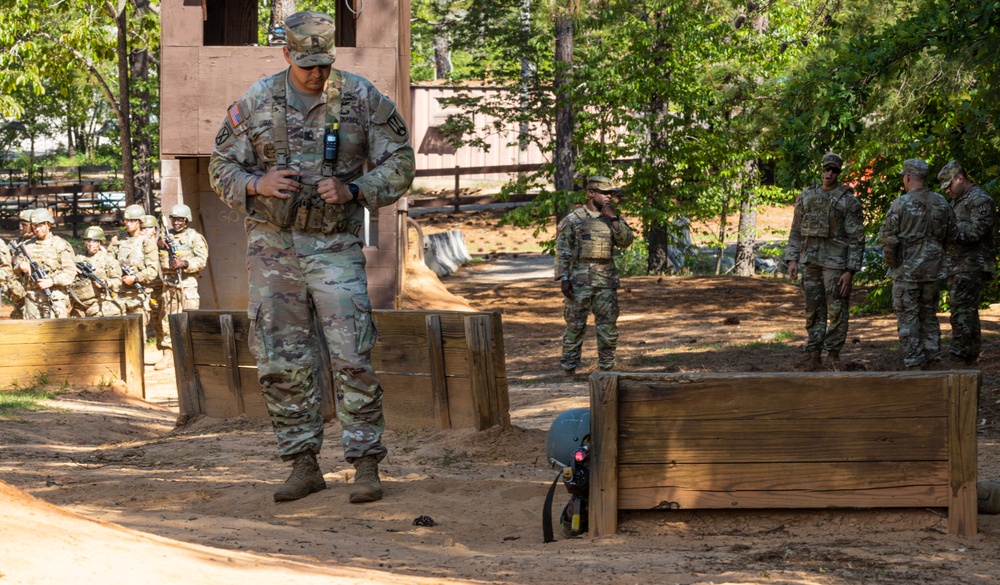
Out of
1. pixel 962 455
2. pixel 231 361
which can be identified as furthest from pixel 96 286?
pixel 962 455

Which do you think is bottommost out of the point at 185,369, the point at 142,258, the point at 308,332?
the point at 185,369

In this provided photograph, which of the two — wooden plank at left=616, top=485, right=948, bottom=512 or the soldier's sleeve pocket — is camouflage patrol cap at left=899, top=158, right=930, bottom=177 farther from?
the soldier's sleeve pocket

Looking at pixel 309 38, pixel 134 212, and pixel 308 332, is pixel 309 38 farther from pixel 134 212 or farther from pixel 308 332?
pixel 134 212

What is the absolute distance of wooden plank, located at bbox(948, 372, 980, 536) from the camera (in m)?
4.67

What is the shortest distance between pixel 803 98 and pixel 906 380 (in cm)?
540

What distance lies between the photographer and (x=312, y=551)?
447cm

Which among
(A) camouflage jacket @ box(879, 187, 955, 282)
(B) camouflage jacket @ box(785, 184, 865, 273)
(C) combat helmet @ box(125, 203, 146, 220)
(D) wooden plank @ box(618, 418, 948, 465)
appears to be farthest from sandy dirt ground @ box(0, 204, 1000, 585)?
(C) combat helmet @ box(125, 203, 146, 220)

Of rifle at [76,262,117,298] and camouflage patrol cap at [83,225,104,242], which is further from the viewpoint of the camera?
camouflage patrol cap at [83,225,104,242]

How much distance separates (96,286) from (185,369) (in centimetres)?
690

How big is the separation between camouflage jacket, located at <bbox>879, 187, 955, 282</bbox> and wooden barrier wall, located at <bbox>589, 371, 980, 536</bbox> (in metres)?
6.45

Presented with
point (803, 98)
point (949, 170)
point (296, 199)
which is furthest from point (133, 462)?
point (949, 170)

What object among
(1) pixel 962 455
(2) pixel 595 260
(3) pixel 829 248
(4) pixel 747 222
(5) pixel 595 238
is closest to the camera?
(1) pixel 962 455

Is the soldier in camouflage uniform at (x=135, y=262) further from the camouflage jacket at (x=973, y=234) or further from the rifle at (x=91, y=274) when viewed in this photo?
the camouflage jacket at (x=973, y=234)

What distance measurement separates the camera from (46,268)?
14.2 metres
